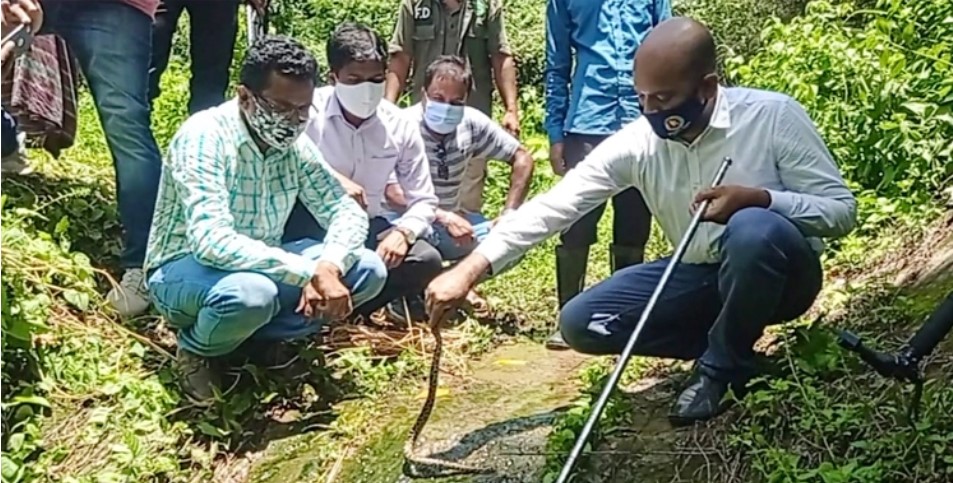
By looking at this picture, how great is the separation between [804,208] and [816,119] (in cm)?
258

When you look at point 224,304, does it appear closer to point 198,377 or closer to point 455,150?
point 198,377

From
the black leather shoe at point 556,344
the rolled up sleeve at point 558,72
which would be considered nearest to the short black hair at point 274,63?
the rolled up sleeve at point 558,72

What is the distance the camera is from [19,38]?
338cm

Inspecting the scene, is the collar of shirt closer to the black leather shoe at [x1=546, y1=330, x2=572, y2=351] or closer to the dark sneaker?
the dark sneaker

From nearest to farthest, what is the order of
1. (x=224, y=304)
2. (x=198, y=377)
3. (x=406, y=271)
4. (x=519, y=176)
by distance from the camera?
(x=224, y=304), (x=198, y=377), (x=406, y=271), (x=519, y=176)

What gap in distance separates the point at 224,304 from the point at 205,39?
1643mm

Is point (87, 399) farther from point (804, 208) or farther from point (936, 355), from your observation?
point (936, 355)

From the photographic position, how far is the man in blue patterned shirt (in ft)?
10.9

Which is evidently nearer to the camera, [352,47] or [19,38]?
[19,38]

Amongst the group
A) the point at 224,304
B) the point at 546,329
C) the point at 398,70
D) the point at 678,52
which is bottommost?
the point at 546,329

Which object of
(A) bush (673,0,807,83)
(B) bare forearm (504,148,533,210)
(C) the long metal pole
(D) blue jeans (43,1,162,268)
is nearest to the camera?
(C) the long metal pole

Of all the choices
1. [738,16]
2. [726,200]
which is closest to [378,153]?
[726,200]

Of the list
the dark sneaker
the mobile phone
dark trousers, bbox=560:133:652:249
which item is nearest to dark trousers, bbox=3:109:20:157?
the mobile phone

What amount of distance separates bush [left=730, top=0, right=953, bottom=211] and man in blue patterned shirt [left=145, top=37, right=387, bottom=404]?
2.36 m
